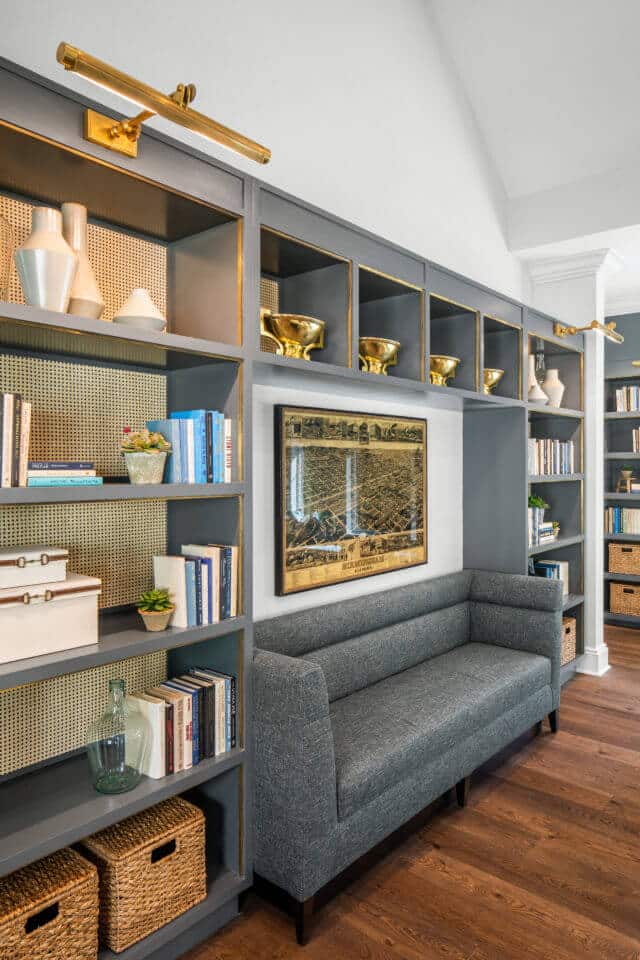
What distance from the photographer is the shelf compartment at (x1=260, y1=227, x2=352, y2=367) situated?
2.56 m

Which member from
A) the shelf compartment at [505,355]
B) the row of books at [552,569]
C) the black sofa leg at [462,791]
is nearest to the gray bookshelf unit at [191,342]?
the shelf compartment at [505,355]

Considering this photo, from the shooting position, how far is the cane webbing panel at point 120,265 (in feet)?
6.87

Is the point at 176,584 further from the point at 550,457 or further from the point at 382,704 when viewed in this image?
the point at 550,457

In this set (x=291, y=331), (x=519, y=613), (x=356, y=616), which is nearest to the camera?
(x=291, y=331)

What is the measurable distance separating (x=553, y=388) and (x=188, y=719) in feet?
11.2

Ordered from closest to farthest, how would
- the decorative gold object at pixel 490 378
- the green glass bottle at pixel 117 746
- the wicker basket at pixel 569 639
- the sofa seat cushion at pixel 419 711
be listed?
1. the green glass bottle at pixel 117 746
2. the sofa seat cushion at pixel 419 711
3. the decorative gold object at pixel 490 378
4. the wicker basket at pixel 569 639

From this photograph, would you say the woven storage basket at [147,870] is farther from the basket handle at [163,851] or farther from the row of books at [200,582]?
the row of books at [200,582]

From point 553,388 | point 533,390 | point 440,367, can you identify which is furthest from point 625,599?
point 440,367

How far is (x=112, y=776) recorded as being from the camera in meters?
1.88

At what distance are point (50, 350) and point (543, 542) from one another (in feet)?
10.8

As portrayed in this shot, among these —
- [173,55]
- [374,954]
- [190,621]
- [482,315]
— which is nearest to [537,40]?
[482,315]

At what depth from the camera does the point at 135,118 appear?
1662 millimetres

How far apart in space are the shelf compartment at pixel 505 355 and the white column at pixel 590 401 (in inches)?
38.1

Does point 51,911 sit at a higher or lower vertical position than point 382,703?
lower
